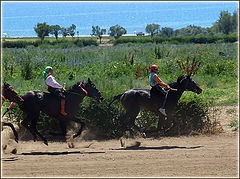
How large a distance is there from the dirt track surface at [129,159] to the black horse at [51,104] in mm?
661

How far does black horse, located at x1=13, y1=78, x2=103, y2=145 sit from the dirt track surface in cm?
66

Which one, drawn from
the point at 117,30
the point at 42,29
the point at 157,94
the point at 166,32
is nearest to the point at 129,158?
the point at 157,94

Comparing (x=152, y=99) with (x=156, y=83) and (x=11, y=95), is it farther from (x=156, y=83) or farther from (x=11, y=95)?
(x=11, y=95)

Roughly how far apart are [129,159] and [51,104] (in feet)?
8.61

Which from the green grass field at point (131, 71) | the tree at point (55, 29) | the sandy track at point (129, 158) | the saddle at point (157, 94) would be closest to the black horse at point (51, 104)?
the sandy track at point (129, 158)

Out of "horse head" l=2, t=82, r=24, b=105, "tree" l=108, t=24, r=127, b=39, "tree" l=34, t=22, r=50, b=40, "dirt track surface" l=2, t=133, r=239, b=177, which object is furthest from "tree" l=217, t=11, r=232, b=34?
"tree" l=34, t=22, r=50, b=40

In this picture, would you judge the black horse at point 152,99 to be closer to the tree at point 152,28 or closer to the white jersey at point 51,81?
the white jersey at point 51,81

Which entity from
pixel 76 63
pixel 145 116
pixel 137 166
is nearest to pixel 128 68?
pixel 76 63

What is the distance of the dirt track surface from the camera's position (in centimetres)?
821

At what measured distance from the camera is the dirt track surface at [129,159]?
821 cm

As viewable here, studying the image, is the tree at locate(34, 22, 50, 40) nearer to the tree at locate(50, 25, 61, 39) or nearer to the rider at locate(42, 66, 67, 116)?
the tree at locate(50, 25, 61, 39)

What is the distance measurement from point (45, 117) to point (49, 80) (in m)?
1.52

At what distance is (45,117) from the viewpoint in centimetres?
1162

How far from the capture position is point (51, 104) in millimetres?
10609
